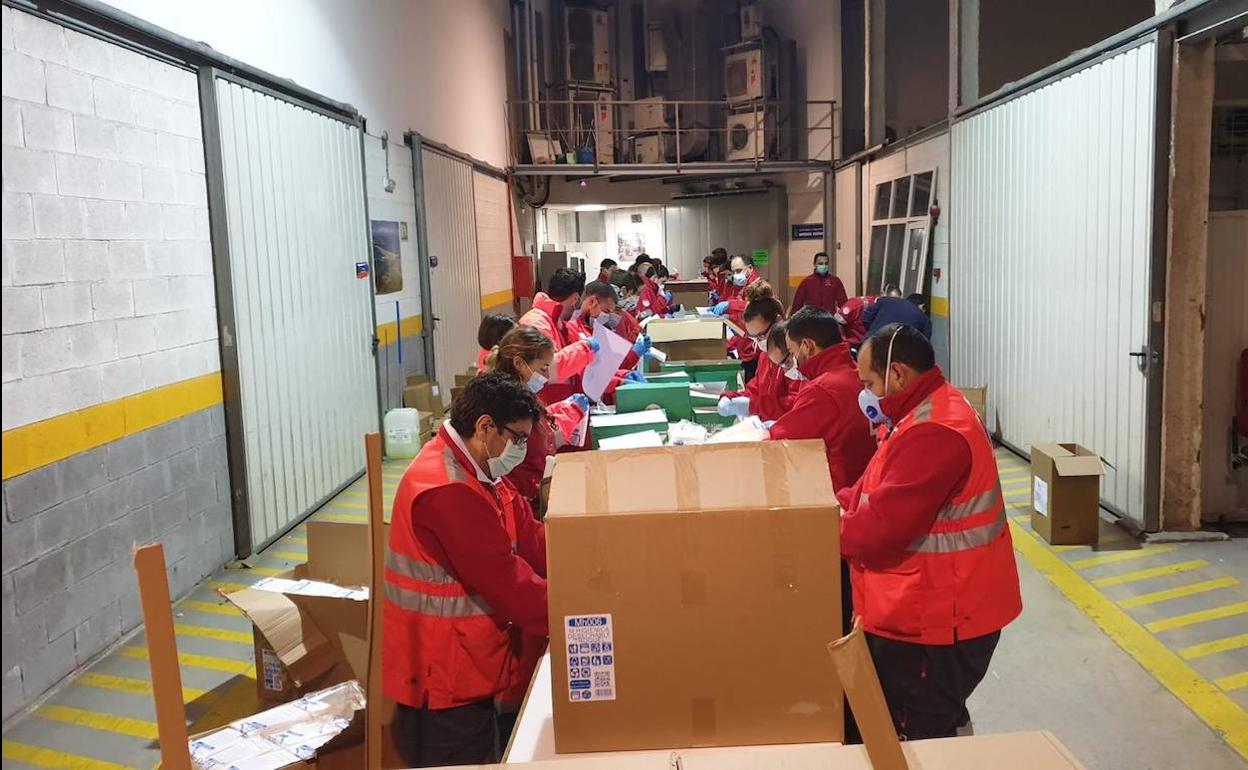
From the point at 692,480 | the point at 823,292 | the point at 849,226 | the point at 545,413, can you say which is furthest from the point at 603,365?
the point at 849,226

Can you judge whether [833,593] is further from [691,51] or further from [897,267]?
[691,51]

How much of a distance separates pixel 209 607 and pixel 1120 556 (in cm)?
521

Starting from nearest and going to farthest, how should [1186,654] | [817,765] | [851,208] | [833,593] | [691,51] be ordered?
[817,765], [833,593], [1186,654], [851,208], [691,51]

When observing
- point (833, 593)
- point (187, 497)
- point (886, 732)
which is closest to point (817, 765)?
point (886, 732)

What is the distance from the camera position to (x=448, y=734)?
251cm

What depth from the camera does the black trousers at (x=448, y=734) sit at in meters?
2.51

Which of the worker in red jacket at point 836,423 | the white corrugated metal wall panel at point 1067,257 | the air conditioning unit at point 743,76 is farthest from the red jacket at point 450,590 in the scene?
the air conditioning unit at point 743,76

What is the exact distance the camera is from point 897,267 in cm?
1152

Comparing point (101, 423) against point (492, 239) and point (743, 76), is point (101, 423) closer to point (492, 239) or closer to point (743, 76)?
point (492, 239)

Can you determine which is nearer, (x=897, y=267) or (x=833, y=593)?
(x=833, y=593)

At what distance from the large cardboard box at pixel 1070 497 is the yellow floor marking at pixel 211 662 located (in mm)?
4550

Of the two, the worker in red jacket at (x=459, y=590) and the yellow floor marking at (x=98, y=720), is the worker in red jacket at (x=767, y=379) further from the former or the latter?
the yellow floor marking at (x=98, y=720)

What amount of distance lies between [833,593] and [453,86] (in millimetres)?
10959

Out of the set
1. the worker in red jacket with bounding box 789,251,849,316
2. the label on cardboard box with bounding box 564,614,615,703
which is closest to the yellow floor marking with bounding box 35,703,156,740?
the label on cardboard box with bounding box 564,614,615,703
